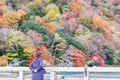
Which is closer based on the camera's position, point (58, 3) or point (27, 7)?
point (27, 7)

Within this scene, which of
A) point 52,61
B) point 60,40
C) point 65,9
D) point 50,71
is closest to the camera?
point 50,71

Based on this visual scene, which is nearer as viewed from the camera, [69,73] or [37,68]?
[37,68]

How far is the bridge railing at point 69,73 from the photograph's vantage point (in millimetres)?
11727

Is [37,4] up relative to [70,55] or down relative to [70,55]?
up

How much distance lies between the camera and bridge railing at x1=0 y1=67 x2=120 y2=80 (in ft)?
38.5

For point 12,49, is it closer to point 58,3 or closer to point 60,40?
point 60,40

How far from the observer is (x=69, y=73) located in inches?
476

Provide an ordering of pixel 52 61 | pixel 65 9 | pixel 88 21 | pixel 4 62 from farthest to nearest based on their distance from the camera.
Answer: pixel 65 9 → pixel 88 21 → pixel 52 61 → pixel 4 62

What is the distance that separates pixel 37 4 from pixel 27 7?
5.90ft

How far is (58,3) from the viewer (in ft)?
239

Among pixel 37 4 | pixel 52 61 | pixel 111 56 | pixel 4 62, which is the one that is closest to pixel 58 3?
pixel 37 4

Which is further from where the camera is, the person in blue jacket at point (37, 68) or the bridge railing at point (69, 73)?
the bridge railing at point (69, 73)

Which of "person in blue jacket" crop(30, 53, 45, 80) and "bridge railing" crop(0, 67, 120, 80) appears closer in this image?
"person in blue jacket" crop(30, 53, 45, 80)

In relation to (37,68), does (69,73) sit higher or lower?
lower
